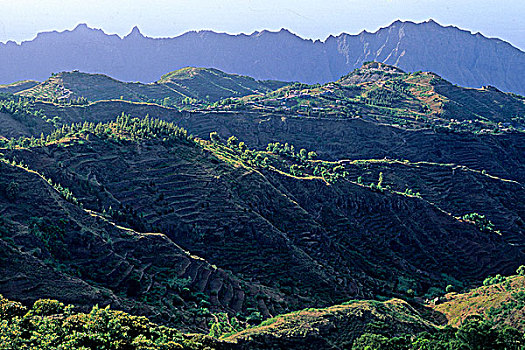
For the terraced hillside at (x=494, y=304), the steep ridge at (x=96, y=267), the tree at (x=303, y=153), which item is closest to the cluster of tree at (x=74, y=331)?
the steep ridge at (x=96, y=267)

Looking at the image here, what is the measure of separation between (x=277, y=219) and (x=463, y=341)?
1880 inches

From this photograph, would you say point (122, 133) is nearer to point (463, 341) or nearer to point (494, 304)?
point (494, 304)

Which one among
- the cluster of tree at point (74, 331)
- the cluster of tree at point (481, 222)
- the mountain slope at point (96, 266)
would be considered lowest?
the mountain slope at point (96, 266)

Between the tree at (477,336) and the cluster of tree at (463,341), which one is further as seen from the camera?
the tree at (477,336)

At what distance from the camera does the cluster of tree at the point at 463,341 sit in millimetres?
50494

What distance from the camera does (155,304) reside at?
187 feet

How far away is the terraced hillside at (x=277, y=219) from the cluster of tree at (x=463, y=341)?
59.0 ft

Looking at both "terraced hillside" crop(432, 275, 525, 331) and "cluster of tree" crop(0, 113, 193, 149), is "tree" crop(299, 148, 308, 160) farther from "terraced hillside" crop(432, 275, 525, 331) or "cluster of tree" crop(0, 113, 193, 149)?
"terraced hillside" crop(432, 275, 525, 331)

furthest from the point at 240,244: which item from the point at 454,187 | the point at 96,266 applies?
the point at 454,187

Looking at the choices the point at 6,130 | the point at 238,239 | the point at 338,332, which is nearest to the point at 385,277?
the point at 238,239

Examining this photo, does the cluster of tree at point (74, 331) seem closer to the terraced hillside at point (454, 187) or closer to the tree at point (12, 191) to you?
the tree at point (12, 191)

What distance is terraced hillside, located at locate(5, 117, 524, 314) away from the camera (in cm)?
8062

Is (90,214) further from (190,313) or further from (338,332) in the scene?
(338,332)

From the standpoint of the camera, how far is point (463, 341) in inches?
2016
